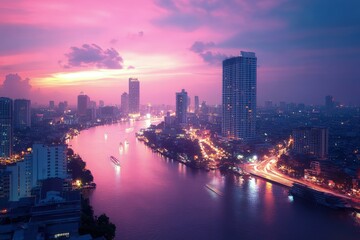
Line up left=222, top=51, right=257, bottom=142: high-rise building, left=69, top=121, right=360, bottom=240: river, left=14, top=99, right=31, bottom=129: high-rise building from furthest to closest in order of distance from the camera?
left=14, top=99, right=31, bottom=129: high-rise building < left=222, top=51, right=257, bottom=142: high-rise building < left=69, top=121, right=360, bottom=240: river

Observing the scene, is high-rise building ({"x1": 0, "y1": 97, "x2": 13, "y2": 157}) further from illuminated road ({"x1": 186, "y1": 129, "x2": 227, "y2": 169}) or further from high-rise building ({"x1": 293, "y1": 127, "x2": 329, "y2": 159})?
high-rise building ({"x1": 293, "y1": 127, "x2": 329, "y2": 159})

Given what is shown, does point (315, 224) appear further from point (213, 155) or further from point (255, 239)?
point (213, 155)

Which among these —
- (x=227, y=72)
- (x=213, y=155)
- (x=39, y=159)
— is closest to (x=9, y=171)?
(x=39, y=159)

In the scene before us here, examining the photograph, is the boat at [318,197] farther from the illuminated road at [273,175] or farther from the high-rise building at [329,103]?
the high-rise building at [329,103]

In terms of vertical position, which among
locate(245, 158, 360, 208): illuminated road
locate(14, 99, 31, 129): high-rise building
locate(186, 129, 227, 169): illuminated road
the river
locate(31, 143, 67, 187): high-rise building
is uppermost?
locate(14, 99, 31, 129): high-rise building

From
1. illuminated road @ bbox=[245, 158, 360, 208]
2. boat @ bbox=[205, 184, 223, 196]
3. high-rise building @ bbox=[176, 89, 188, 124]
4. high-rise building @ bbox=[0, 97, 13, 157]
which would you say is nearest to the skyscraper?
high-rise building @ bbox=[176, 89, 188, 124]

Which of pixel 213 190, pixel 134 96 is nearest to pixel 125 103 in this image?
pixel 134 96
